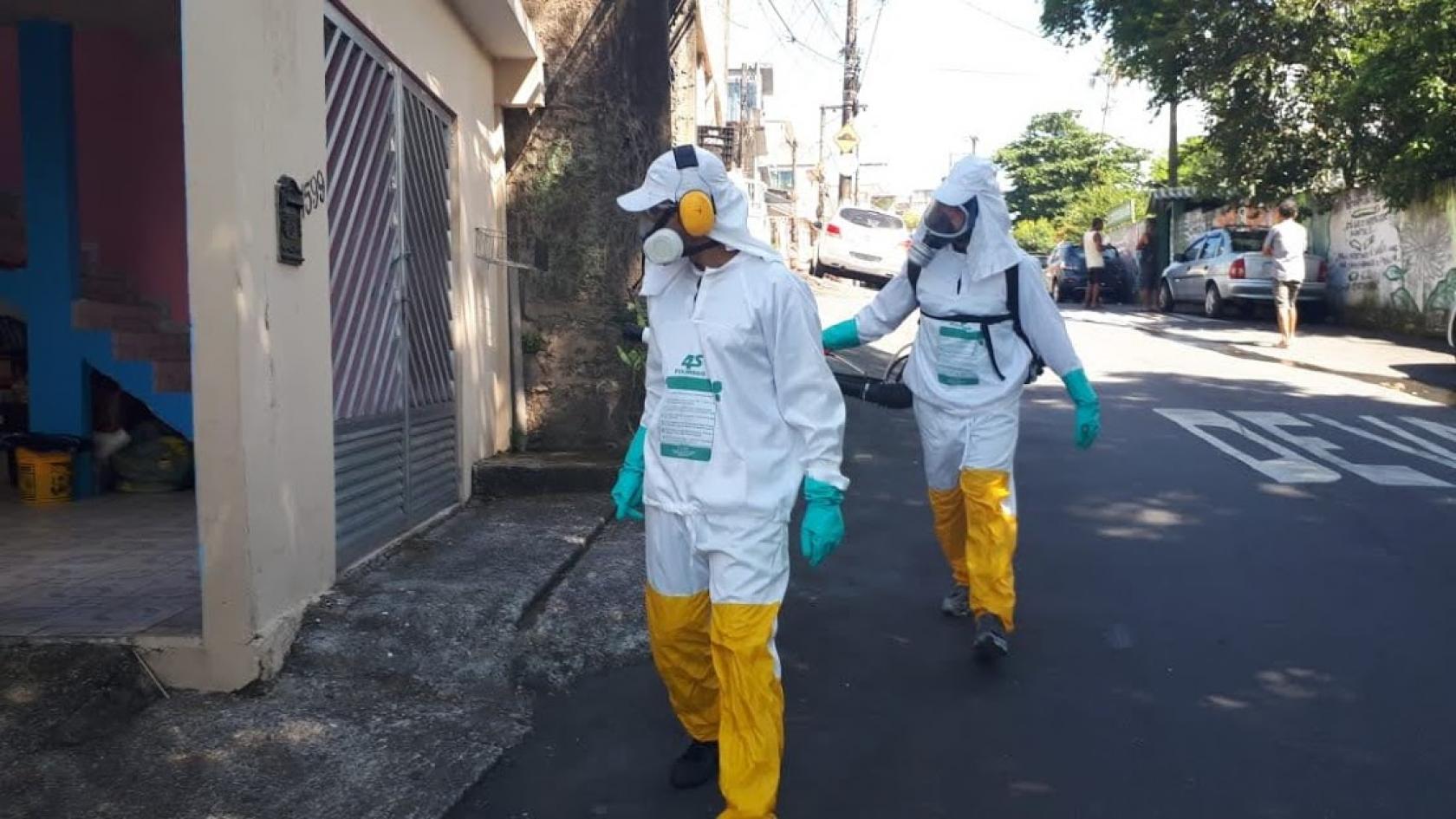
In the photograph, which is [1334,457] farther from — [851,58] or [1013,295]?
[851,58]

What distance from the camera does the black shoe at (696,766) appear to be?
3.95m

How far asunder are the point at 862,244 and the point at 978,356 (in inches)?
721

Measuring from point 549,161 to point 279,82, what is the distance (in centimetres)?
383

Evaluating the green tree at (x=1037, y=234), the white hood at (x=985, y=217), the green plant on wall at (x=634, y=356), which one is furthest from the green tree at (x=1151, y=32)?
the green tree at (x=1037, y=234)

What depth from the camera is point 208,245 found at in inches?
167

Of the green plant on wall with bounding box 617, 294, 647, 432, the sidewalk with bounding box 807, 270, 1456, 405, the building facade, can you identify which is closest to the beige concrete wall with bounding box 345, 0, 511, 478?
the building facade

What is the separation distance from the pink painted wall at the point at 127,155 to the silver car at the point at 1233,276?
15199mm

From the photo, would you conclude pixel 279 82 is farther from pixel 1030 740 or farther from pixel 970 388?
pixel 1030 740

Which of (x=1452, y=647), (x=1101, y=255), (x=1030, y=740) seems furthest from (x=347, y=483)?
(x=1101, y=255)

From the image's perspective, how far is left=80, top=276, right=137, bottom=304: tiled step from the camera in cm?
801

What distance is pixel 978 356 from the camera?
529 centimetres

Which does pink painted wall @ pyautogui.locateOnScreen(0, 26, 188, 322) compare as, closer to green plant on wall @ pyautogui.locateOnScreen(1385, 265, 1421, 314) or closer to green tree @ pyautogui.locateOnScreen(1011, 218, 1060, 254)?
green plant on wall @ pyautogui.locateOnScreen(1385, 265, 1421, 314)

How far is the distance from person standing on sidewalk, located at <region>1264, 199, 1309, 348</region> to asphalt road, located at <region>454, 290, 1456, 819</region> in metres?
6.80

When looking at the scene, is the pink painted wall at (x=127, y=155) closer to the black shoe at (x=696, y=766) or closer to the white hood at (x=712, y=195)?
the white hood at (x=712, y=195)
